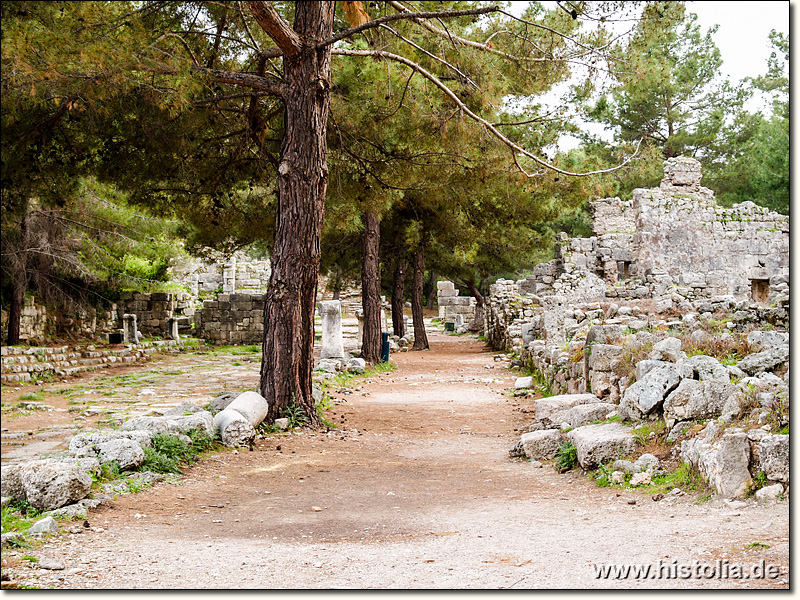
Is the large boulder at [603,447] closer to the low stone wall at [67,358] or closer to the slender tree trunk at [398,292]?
the low stone wall at [67,358]

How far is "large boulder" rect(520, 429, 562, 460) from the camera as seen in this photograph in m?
7.12

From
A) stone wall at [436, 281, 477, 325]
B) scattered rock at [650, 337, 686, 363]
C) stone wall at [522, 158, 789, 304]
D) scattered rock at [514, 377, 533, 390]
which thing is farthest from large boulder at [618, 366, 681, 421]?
stone wall at [436, 281, 477, 325]

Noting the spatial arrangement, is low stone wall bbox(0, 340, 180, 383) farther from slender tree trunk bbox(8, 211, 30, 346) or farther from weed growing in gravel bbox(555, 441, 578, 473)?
weed growing in gravel bbox(555, 441, 578, 473)

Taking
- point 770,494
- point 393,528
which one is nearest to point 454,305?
point 393,528

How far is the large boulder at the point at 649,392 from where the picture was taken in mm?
6422

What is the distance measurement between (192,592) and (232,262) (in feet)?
114

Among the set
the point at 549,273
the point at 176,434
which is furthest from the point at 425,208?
the point at 176,434

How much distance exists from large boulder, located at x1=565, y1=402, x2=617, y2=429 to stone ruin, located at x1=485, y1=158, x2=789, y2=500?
0.5 inches

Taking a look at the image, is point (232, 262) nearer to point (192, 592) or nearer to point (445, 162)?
point (445, 162)

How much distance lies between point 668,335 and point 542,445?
Answer: 2.48 metres

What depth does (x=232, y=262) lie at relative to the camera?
121 feet

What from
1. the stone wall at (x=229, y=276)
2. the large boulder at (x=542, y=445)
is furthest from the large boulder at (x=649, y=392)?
the stone wall at (x=229, y=276)

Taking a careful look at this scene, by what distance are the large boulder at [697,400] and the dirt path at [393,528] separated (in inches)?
37.4

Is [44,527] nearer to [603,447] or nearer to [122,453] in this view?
[122,453]
